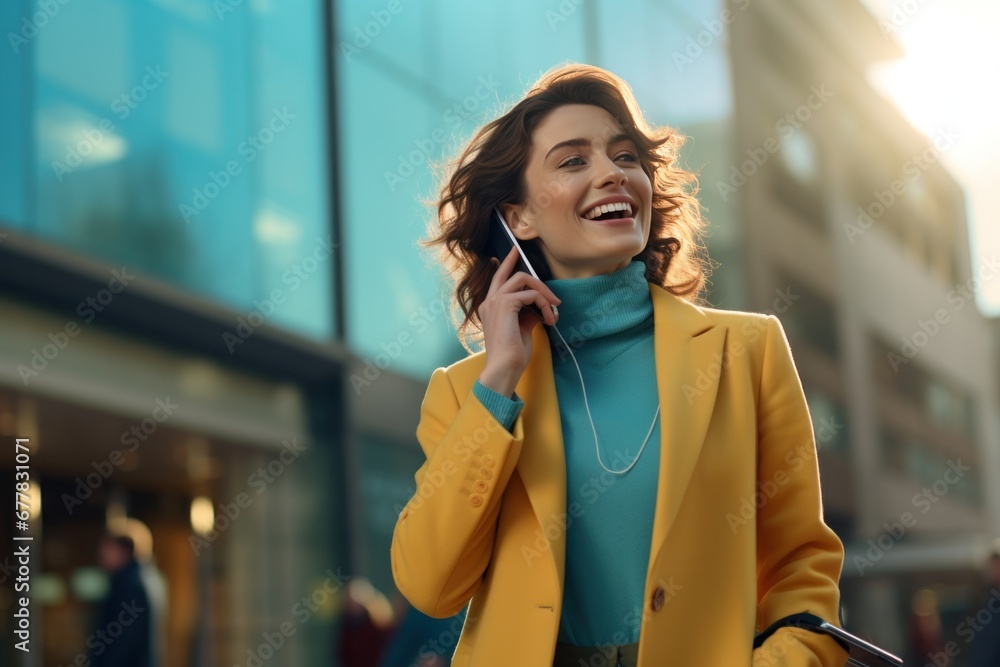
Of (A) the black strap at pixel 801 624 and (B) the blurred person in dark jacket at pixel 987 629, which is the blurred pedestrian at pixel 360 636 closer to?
(B) the blurred person in dark jacket at pixel 987 629

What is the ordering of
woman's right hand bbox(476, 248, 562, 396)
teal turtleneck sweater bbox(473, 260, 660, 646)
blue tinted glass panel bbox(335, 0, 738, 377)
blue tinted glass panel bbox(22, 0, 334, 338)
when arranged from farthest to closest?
blue tinted glass panel bbox(335, 0, 738, 377), blue tinted glass panel bbox(22, 0, 334, 338), woman's right hand bbox(476, 248, 562, 396), teal turtleneck sweater bbox(473, 260, 660, 646)

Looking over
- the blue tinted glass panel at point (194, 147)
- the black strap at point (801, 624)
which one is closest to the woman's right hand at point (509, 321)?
the black strap at point (801, 624)

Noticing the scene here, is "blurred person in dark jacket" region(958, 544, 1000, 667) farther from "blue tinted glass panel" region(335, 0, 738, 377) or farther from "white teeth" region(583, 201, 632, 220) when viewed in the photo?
"blue tinted glass panel" region(335, 0, 738, 377)

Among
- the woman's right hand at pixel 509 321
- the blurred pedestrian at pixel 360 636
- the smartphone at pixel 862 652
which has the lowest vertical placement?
the blurred pedestrian at pixel 360 636

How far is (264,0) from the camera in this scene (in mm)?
15109

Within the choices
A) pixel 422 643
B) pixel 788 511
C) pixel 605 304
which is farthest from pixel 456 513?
pixel 422 643

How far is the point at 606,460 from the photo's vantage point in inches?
96.3

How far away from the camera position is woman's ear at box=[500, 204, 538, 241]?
9.25ft

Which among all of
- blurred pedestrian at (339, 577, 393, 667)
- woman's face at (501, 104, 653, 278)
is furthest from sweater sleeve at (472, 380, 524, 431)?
blurred pedestrian at (339, 577, 393, 667)

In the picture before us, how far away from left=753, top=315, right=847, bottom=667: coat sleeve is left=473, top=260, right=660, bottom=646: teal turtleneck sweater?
0.25m

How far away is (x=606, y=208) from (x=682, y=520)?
70 cm

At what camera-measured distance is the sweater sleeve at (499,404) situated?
2.41 meters

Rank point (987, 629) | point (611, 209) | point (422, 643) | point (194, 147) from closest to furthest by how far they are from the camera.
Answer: point (611, 209), point (422, 643), point (987, 629), point (194, 147)

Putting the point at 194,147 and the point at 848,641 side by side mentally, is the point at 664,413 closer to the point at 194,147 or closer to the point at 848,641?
the point at 848,641
